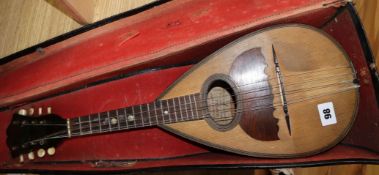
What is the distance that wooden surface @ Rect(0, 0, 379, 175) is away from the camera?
1.23 meters

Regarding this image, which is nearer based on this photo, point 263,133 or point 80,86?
point 263,133

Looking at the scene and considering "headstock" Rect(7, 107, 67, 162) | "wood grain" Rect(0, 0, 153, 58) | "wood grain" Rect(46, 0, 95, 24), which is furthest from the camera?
"wood grain" Rect(0, 0, 153, 58)

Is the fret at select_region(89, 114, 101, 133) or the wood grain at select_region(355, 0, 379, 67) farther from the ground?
the wood grain at select_region(355, 0, 379, 67)

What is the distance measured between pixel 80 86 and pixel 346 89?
33.0 inches

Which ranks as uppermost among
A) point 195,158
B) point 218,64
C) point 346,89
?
point 218,64

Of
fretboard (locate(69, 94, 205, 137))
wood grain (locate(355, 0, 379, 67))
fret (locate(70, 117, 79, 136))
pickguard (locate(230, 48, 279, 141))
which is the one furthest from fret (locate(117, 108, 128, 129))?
wood grain (locate(355, 0, 379, 67))

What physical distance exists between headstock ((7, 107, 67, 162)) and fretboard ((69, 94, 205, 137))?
5 centimetres

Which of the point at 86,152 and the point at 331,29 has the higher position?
the point at 331,29

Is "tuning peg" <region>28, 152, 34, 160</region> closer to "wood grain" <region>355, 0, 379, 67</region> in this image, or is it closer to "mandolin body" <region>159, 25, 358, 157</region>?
"mandolin body" <region>159, 25, 358, 157</region>

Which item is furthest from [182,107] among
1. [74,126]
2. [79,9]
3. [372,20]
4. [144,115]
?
[372,20]

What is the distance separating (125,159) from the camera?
1065 millimetres

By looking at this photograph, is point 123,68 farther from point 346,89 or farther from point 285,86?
point 346,89

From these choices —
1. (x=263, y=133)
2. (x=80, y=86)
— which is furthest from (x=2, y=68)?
(x=263, y=133)

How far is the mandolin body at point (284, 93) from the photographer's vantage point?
2.98 feet
